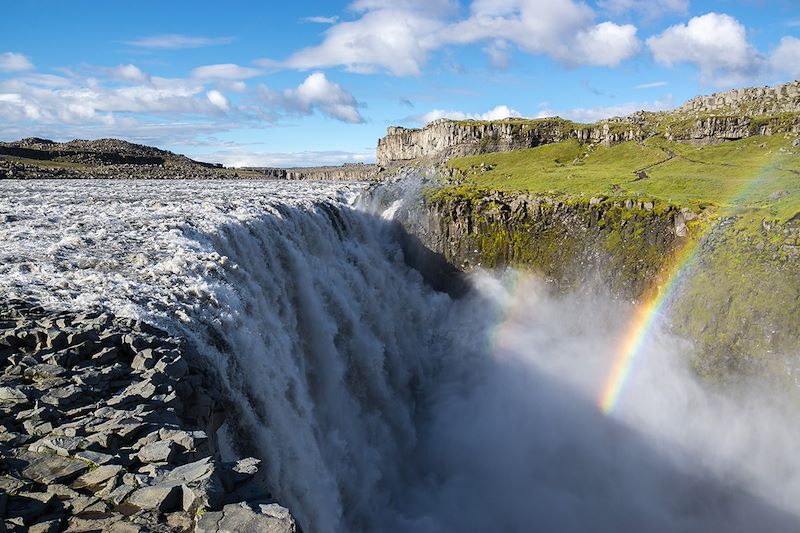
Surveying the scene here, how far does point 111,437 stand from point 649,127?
76536 mm

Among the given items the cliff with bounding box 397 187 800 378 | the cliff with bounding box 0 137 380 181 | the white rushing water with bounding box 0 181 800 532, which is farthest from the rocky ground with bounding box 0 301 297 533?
the cliff with bounding box 0 137 380 181

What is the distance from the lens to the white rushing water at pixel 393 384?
51.1 ft

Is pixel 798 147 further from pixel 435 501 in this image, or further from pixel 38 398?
pixel 38 398

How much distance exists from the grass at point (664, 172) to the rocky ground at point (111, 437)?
36.1 metres

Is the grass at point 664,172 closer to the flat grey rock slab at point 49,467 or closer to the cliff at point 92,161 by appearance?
the flat grey rock slab at point 49,467

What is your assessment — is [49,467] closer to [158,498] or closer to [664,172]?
[158,498]

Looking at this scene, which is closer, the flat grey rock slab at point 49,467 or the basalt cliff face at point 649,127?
the flat grey rock slab at point 49,467

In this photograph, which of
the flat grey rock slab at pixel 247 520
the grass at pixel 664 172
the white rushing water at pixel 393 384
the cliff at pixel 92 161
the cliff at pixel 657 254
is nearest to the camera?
the flat grey rock slab at pixel 247 520

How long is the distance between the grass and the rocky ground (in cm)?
3613

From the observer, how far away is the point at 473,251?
46.1 m

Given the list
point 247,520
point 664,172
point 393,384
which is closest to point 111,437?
point 247,520

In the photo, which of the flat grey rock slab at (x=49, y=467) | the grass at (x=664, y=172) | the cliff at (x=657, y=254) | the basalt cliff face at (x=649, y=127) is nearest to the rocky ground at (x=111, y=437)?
the flat grey rock slab at (x=49, y=467)

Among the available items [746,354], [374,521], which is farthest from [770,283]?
[374,521]

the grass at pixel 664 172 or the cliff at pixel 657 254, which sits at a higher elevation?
the grass at pixel 664 172
